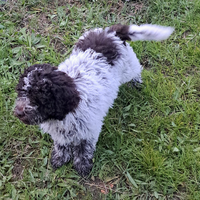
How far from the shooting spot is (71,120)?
2.16 meters

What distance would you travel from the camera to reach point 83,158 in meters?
2.79

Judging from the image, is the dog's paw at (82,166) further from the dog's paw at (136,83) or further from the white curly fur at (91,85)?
the dog's paw at (136,83)

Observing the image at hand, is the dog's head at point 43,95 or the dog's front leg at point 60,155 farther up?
the dog's head at point 43,95

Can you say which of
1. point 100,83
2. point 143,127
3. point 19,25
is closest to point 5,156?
point 100,83

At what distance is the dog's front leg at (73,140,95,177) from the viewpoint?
9.03 ft

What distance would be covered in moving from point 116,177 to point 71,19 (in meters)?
2.69

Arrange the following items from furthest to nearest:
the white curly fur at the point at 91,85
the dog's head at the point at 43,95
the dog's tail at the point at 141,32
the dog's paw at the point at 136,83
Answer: the dog's paw at the point at 136,83
the dog's tail at the point at 141,32
the white curly fur at the point at 91,85
the dog's head at the point at 43,95

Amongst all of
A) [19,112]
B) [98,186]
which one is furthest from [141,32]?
[98,186]

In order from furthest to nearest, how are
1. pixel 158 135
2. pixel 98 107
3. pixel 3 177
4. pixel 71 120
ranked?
pixel 158 135 → pixel 3 177 → pixel 98 107 → pixel 71 120

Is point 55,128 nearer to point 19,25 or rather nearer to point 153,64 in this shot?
point 153,64

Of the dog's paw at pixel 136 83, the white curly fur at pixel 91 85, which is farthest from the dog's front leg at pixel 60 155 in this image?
the dog's paw at pixel 136 83

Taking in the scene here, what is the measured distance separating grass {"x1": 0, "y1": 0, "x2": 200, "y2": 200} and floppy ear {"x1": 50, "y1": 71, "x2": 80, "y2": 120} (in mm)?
1181

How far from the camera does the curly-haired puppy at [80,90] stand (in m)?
1.83

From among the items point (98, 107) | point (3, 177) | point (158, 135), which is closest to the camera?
point (98, 107)
